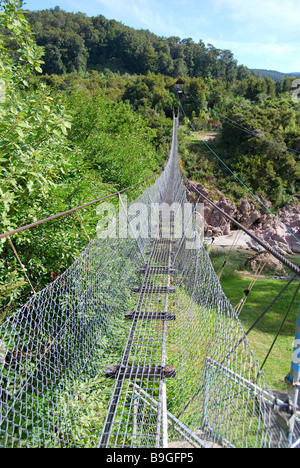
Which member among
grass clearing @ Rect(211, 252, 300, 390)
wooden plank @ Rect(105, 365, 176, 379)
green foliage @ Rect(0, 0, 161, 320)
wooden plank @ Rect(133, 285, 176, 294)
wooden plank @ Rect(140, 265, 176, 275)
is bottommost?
grass clearing @ Rect(211, 252, 300, 390)

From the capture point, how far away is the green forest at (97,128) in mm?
1809

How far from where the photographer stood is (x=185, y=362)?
1.92 m

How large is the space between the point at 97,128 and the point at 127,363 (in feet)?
21.6

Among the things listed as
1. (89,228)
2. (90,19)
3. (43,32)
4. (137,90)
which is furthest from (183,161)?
(90,19)

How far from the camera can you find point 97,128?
24.0 ft

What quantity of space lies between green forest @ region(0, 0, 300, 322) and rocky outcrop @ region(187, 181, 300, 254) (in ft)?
2.73

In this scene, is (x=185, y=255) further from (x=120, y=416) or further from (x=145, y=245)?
(x=120, y=416)

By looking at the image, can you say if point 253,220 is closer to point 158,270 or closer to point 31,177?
point 158,270

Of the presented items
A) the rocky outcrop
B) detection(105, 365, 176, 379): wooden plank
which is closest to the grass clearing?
detection(105, 365, 176, 379): wooden plank

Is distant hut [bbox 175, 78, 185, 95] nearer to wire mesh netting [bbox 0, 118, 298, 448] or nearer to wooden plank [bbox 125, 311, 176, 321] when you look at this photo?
wire mesh netting [bbox 0, 118, 298, 448]

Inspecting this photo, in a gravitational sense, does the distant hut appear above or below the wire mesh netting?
above

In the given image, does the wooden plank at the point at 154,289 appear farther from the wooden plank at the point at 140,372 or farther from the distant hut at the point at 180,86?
the distant hut at the point at 180,86

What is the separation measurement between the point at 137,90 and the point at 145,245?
963 inches

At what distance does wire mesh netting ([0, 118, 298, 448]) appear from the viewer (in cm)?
126
